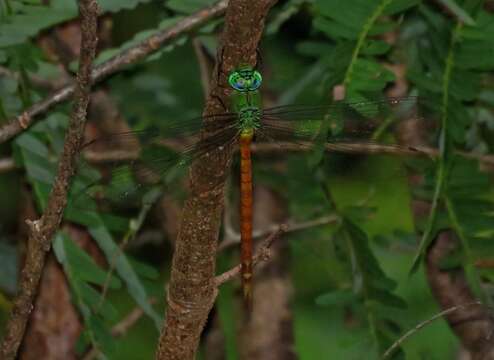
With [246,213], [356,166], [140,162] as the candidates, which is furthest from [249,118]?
[356,166]

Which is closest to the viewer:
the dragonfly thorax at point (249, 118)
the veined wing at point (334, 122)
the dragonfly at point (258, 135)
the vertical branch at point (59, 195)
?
the vertical branch at point (59, 195)

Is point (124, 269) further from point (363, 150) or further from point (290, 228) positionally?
point (363, 150)

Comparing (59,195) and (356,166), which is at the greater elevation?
(356,166)

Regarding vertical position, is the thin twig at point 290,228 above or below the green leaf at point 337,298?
above

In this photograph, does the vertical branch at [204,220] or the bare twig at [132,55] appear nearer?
the vertical branch at [204,220]

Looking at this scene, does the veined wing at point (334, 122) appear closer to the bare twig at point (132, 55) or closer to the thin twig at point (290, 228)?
the bare twig at point (132, 55)

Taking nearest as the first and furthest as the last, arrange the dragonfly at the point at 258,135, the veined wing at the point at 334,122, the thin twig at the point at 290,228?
the dragonfly at the point at 258,135 → the veined wing at the point at 334,122 → the thin twig at the point at 290,228

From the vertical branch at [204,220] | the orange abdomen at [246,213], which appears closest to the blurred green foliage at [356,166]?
the orange abdomen at [246,213]
